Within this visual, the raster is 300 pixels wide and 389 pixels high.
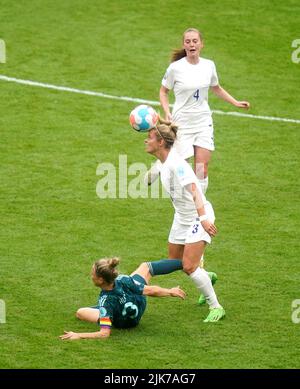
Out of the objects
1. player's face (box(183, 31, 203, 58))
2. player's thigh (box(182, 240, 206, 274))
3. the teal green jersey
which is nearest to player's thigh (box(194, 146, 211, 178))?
player's face (box(183, 31, 203, 58))

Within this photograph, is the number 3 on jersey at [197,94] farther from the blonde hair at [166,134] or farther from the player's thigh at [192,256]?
the player's thigh at [192,256]

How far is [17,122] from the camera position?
1925cm

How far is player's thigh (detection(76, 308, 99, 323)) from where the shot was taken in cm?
1195

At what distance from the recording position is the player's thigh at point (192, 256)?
39.6ft

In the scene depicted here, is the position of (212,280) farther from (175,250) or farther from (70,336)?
(70,336)

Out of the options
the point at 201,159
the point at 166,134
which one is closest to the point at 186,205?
the point at 166,134

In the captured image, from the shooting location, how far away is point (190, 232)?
1216 cm

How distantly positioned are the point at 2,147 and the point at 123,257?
489 centimetres

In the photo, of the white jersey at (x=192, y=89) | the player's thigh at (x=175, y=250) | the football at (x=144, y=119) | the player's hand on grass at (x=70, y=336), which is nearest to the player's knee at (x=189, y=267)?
the player's thigh at (x=175, y=250)

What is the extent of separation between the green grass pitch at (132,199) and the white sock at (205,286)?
0.85 feet

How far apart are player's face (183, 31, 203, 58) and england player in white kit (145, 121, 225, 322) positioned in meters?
2.34

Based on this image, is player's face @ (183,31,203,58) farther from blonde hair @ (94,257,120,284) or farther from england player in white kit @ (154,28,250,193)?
blonde hair @ (94,257,120,284)

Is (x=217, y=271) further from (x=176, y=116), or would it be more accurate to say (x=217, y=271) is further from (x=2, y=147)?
(x=2, y=147)
